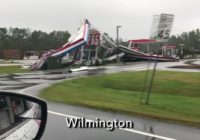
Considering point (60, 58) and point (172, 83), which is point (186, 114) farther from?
point (60, 58)

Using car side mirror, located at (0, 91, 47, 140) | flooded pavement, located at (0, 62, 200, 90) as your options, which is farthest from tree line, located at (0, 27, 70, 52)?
car side mirror, located at (0, 91, 47, 140)

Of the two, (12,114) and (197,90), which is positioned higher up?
(12,114)

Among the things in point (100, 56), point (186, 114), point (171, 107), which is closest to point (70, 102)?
point (171, 107)

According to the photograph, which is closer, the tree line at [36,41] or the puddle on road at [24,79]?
the puddle on road at [24,79]

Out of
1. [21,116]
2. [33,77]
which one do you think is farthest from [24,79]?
[21,116]

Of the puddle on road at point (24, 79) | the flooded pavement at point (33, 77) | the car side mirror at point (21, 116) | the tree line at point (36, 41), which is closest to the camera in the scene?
the car side mirror at point (21, 116)

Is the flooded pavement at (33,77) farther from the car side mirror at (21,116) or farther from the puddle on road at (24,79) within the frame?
the car side mirror at (21,116)

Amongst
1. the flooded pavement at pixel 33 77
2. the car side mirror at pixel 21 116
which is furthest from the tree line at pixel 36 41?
the car side mirror at pixel 21 116

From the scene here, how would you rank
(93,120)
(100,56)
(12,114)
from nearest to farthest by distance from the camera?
(12,114) < (93,120) < (100,56)

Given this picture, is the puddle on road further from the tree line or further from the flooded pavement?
the tree line
